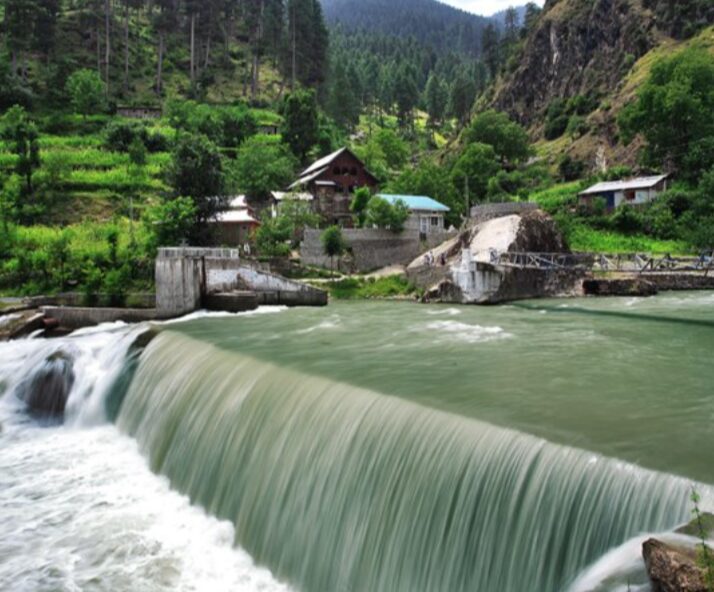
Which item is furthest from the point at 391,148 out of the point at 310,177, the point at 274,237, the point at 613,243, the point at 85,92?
the point at 85,92

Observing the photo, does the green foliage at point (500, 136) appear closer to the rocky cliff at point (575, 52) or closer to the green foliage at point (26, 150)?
the rocky cliff at point (575, 52)

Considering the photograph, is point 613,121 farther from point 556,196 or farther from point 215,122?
point 215,122

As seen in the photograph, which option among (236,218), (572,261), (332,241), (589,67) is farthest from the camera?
(589,67)

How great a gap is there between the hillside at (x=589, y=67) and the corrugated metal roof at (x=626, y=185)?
10.6 metres

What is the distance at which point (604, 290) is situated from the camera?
3738cm

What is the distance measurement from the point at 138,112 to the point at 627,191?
60771 mm

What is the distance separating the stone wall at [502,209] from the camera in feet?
144

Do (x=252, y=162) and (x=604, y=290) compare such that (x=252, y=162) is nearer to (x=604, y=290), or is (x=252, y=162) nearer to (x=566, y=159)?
(x=604, y=290)

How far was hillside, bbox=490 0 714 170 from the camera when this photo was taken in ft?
276

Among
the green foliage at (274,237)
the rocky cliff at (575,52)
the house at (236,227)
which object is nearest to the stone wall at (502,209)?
the green foliage at (274,237)

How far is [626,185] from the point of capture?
64.7 meters

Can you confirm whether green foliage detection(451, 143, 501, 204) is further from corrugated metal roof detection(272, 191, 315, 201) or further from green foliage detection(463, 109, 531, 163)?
corrugated metal roof detection(272, 191, 315, 201)

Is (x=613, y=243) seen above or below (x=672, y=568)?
above

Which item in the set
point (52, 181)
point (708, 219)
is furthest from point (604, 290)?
point (52, 181)
